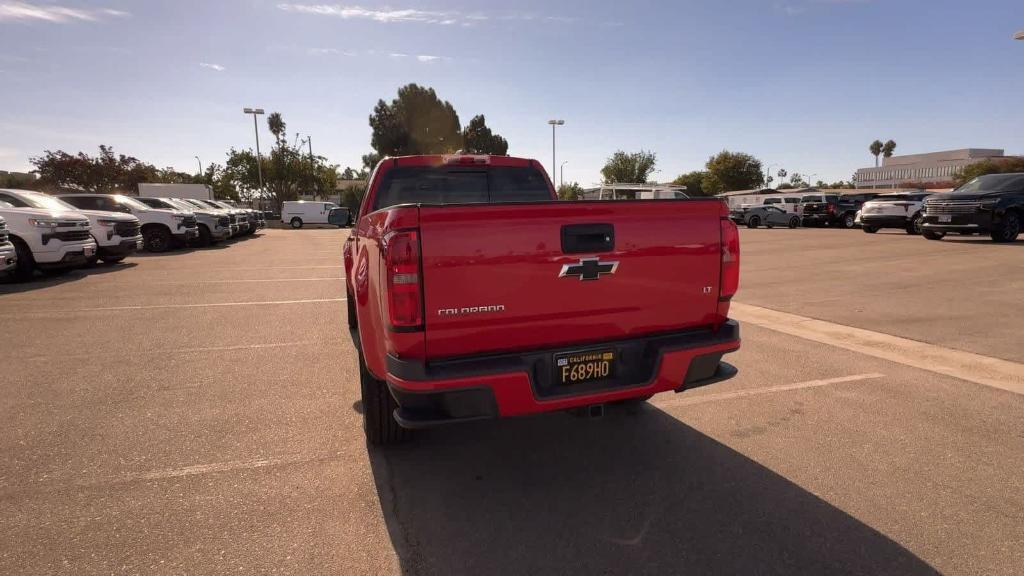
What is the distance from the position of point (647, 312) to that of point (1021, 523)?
2.04 meters

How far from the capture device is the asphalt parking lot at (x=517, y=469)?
243 centimetres

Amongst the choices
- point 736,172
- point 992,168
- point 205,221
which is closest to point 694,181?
point 736,172

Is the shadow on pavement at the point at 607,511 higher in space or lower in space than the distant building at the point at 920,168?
lower

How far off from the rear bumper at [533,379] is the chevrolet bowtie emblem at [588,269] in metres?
0.38

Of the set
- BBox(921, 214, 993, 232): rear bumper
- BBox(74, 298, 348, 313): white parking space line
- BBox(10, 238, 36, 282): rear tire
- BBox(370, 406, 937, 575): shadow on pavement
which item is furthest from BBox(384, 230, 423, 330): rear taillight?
BBox(921, 214, 993, 232): rear bumper

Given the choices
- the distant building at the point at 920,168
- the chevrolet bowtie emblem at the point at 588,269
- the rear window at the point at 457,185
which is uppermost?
the distant building at the point at 920,168

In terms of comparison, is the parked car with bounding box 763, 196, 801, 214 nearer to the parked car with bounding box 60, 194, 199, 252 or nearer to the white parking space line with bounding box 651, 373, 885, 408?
the white parking space line with bounding box 651, 373, 885, 408

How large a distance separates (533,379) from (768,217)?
106ft

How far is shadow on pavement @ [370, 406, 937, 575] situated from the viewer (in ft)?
7.73

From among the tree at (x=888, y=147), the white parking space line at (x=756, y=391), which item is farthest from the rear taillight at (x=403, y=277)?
the tree at (x=888, y=147)

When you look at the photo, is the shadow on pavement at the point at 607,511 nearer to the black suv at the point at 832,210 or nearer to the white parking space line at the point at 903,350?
the white parking space line at the point at 903,350

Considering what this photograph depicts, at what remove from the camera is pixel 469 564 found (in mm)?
2350

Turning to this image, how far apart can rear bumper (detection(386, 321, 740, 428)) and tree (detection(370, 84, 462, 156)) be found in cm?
6121

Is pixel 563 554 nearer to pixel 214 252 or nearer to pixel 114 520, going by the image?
pixel 114 520
